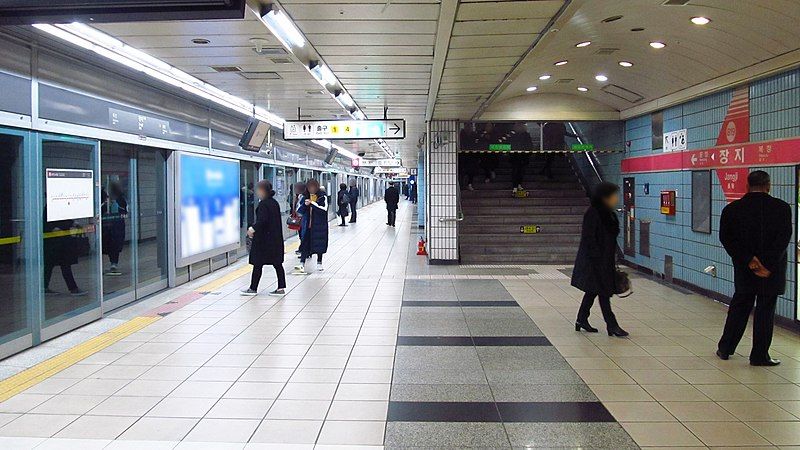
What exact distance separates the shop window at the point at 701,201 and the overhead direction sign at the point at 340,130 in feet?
13.1

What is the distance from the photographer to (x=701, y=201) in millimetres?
7535

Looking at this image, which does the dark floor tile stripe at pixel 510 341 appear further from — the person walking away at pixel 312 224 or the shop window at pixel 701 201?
the person walking away at pixel 312 224

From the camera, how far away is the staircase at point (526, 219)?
11.0 m

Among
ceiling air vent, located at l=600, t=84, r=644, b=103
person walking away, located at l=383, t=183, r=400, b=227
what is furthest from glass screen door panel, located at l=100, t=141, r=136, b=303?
person walking away, located at l=383, t=183, r=400, b=227

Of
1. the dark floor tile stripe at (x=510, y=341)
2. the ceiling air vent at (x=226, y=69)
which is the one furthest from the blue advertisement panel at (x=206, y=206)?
the dark floor tile stripe at (x=510, y=341)

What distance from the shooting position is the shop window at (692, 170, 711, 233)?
7.32 meters

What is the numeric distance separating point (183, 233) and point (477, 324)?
14.8 ft

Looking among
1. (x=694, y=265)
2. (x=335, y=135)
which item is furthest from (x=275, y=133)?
(x=694, y=265)

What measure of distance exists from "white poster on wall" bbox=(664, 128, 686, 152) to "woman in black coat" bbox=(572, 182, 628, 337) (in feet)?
10.3

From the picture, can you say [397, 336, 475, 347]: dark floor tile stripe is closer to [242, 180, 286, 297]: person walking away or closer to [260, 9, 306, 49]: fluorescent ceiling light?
[242, 180, 286, 297]: person walking away

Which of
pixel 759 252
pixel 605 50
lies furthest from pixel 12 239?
pixel 605 50

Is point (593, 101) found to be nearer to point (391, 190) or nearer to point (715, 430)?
point (715, 430)

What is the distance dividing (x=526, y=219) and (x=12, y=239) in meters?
9.17

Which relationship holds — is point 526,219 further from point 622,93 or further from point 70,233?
point 70,233
